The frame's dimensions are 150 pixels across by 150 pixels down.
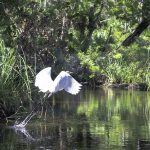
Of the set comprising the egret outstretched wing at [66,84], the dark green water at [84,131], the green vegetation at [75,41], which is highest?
the green vegetation at [75,41]

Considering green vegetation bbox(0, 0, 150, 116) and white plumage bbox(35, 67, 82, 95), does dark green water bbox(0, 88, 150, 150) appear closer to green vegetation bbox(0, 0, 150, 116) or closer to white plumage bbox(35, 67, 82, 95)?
white plumage bbox(35, 67, 82, 95)

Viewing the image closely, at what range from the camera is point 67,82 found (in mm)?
9312

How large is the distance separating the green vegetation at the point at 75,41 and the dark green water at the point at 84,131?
3.85 feet

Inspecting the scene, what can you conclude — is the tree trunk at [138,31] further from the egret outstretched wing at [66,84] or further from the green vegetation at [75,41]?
the egret outstretched wing at [66,84]

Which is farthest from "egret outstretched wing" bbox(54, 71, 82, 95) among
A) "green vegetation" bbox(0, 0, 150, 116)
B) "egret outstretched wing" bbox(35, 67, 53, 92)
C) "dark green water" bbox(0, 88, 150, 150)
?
"green vegetation" bbox(0, 0, 150, 116)

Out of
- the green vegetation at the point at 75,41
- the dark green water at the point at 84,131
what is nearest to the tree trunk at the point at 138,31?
the green vegetation at the point at 75,41

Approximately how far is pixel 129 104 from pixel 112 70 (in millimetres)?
10686

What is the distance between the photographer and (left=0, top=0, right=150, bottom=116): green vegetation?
11.7m

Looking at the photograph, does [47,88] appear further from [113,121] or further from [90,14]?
[90,14]

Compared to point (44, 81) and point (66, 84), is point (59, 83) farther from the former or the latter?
point (44, 81)

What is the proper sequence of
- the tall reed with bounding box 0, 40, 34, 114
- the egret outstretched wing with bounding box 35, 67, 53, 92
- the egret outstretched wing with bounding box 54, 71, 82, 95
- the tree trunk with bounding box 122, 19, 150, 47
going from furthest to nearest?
the tree trunk with bounding box 122, 19, 150, 47 < the tall reed with bounding box 0, 40, 34, 114 < the egret outstretched wing with bounding box 35, 67, 53, 92 < the egret outstretched wing with bounding box 54, 71, 82, 95

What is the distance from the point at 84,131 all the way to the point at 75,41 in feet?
64.9

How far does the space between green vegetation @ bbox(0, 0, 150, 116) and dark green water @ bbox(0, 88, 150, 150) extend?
1.17m

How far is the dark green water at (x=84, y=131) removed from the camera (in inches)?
338
